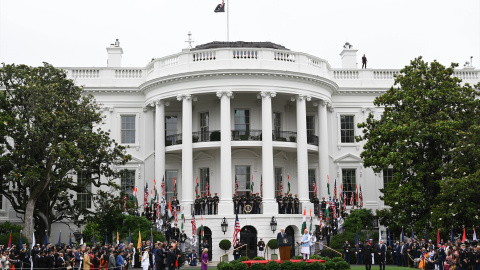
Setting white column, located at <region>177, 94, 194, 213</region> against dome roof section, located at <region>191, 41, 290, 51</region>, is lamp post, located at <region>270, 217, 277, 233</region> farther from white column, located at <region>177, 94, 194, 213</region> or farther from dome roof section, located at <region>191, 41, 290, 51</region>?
dome roof section, located at <region>191, 41, 290, 51</region>

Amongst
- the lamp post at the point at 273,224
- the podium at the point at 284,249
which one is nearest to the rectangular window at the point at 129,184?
the lamp post at the point at 273,224

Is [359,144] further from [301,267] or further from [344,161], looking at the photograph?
[301,267]

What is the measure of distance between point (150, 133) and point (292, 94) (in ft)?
32.7

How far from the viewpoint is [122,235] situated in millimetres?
35625

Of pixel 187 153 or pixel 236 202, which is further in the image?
pixel 187 153

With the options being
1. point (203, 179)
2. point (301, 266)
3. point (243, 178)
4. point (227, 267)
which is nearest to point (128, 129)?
point (203, 179)

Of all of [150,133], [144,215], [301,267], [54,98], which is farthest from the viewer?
[150,133]

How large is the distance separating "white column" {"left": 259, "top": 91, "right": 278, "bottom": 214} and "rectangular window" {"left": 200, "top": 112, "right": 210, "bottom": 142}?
4.49 metres

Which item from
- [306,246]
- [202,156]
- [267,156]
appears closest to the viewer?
[306,246]

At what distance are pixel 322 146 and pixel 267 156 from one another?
483 cm

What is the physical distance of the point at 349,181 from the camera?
4384 cm

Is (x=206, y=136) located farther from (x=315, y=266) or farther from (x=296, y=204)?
(x=315, y=266)

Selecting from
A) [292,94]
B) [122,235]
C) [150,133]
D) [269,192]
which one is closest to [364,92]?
[292,94]

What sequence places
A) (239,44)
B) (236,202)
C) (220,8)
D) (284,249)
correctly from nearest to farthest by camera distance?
1. (284,249)
2. (236,202)
3. (220,8)
4. (239,44)
